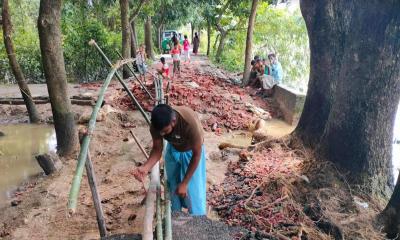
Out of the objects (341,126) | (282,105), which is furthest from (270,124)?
(341,126)

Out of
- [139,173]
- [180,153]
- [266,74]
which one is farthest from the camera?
[266,74]

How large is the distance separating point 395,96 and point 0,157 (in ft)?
24.1

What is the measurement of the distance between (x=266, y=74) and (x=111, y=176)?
776 centimetres

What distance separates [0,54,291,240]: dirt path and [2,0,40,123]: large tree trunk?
562 mm

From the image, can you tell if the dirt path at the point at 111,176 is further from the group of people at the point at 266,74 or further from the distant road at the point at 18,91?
the group of people at the point at 266,74

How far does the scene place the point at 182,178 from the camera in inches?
140

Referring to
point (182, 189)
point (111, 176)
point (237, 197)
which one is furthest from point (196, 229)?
point (111, 176)

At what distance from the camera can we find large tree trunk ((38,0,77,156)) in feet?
19.2

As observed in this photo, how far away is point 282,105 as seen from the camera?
10375 mm

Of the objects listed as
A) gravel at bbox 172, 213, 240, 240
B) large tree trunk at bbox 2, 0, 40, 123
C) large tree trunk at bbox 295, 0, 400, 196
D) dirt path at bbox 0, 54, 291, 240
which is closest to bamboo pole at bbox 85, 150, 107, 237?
dirt path at bbox 0, 54, 291, 240

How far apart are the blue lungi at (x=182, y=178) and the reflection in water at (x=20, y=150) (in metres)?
3.69

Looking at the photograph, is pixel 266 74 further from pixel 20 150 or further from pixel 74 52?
pixel 20 150

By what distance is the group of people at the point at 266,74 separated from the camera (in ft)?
38.2

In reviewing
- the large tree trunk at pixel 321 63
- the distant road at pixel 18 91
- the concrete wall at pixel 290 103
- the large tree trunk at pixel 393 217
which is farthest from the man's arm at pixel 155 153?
the distant road at pixel 18 91
